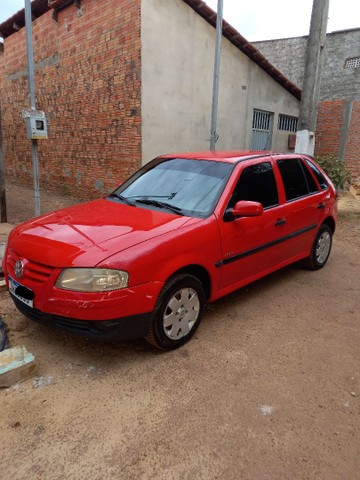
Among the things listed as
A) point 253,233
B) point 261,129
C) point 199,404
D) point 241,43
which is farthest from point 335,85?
point 199,404

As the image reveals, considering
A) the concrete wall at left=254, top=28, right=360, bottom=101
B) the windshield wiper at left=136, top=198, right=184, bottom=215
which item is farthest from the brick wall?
the windshield wiper at left=136, top=198, right=184, bottom=215

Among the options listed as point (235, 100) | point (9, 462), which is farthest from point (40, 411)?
point (235, 100)

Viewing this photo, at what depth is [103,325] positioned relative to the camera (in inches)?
105

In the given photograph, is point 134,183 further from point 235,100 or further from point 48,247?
point 235,100

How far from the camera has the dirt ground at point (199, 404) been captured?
6.78 ft

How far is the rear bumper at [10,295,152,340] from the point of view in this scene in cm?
267

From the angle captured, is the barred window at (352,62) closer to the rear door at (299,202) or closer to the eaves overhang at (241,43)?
the eaves overhang at (241,43)

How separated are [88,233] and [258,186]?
1862 millimetres

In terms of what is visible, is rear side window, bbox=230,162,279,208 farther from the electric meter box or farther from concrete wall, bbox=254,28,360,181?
concrete wall, bbox=254,28,360,181

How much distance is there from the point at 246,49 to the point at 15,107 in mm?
7998

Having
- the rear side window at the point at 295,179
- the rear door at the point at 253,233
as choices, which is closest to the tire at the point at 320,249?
the rear side window at the point at 295,179

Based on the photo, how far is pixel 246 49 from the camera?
9.98 metres

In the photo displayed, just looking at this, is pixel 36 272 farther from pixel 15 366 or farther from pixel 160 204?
pixel 160 204

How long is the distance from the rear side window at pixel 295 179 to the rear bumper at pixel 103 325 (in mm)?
2368
